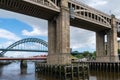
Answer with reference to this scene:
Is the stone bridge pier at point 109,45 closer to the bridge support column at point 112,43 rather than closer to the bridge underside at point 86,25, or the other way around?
the bridge support column at point 112,43

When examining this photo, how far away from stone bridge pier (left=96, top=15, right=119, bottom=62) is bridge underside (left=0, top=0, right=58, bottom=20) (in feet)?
92.2

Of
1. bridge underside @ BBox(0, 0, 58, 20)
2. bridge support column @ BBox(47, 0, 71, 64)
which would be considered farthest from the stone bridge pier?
bridge underside @ BBox(0, 0, 58, 20)

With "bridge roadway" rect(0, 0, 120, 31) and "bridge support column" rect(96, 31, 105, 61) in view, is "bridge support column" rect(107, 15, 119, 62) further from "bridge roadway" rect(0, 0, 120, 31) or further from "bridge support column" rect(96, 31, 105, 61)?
"bridge support column" rect(96, 31, 105, 61)

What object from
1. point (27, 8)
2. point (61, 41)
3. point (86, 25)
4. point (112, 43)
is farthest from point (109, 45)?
point (27, 8)

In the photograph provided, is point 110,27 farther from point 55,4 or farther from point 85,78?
point 85,78

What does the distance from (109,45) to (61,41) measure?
3032cm

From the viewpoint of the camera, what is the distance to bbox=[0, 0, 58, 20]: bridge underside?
45.9m

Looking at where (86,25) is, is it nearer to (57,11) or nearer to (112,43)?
(112,43)

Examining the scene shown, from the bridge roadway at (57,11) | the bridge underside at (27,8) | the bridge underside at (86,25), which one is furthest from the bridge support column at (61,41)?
the bridge underside at (86,25)

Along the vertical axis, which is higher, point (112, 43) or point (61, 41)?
point (61, 41)

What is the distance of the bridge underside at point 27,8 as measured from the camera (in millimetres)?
45875

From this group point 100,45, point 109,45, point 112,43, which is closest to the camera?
point 112,43

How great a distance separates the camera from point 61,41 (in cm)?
4934

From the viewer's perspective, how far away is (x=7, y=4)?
4681 cm
